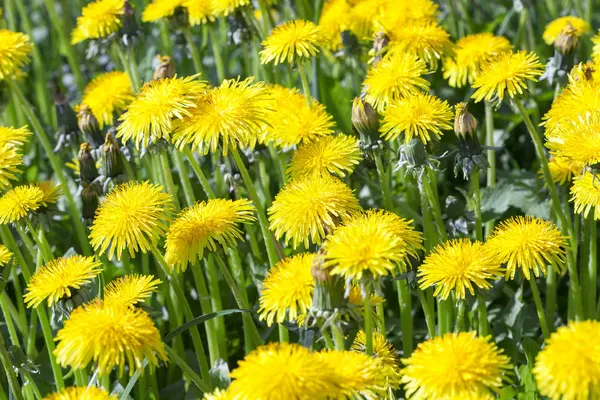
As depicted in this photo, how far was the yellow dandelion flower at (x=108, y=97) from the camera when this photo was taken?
118 inches

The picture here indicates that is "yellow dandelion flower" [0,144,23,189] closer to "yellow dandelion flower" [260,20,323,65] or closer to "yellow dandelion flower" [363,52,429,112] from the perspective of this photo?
"yellow dandelion flower" [260,20,323,65]

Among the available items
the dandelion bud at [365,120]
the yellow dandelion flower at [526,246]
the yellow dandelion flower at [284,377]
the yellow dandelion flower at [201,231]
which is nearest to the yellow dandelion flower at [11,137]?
the yellow dandelion flower at [201,231]

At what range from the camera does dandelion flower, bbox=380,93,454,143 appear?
2.26 meters

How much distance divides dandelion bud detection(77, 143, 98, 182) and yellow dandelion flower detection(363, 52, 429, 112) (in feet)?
2.88

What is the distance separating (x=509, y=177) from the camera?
3115 millimetres

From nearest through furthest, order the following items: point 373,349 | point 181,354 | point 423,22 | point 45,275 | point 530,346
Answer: point 373,349 → point 45,275 → point 530,346 → point 181,354 → point 423,22

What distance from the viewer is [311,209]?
2.01 meters

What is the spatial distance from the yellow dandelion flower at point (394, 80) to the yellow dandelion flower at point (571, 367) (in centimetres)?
111

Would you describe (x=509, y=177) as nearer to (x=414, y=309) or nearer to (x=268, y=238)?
(x=414, y=309)

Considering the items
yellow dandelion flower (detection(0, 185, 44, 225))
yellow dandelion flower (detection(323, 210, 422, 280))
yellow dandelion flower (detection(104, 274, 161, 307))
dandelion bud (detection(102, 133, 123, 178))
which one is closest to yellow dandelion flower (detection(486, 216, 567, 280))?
yellow dandelion flower (detection(323, 210, 422, 280))

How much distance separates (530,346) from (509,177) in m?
0.96

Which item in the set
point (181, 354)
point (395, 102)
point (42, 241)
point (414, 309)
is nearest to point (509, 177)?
point (414, 309)

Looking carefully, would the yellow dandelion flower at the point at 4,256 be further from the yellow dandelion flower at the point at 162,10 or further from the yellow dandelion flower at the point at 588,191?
the yellow dandelion flower at the point at 588,191

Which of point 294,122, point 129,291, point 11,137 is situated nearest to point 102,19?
point 11,137
